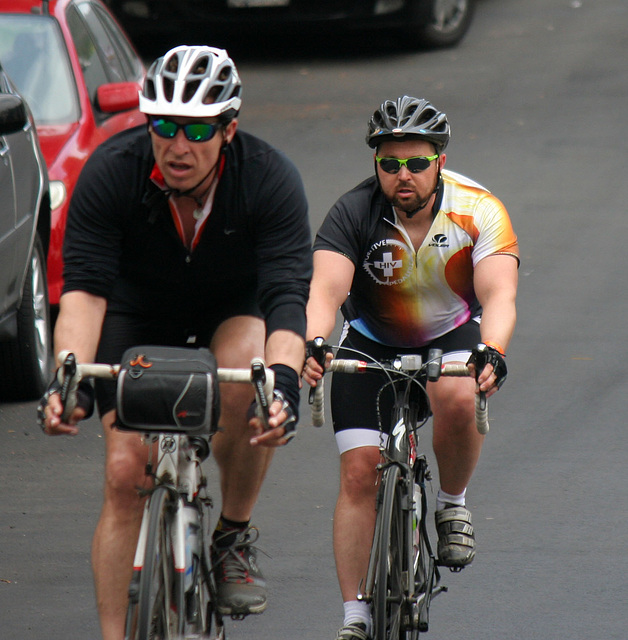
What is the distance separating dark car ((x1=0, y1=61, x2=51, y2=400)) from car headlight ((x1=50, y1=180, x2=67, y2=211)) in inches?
14.5

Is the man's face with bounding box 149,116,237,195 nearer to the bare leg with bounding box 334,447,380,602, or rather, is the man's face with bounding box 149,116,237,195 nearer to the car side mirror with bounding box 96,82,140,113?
the bare leg with bounding box 334,447,380,602

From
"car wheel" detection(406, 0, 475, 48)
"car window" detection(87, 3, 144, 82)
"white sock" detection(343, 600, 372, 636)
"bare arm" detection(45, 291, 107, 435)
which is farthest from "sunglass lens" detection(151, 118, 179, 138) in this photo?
"car wheel" detection(406, 0, 475, 48)

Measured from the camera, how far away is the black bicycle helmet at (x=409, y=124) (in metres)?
4.86

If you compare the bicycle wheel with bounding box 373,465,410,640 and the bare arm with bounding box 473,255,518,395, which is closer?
the bicycle wheel with bounding box 373,465,410,640

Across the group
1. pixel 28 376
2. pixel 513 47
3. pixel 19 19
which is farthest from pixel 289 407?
pixel 513 47

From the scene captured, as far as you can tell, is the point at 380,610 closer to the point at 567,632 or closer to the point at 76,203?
the point at 567,632

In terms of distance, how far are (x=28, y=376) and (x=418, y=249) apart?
3235 millimetres

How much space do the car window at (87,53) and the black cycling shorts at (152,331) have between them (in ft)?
15.4

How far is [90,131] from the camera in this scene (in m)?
8.71

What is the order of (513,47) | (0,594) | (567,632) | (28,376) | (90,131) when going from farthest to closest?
(513,47), (90,131), (28,376), (0,594), (567,632)

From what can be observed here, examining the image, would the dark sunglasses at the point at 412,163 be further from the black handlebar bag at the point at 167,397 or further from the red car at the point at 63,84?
the red car at the point at 63,84

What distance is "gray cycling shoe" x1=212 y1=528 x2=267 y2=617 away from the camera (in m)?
4.67

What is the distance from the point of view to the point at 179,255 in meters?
4.42

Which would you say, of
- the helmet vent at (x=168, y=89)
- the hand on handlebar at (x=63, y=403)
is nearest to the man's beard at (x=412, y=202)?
the helmet vent at (x=168, y=89)
